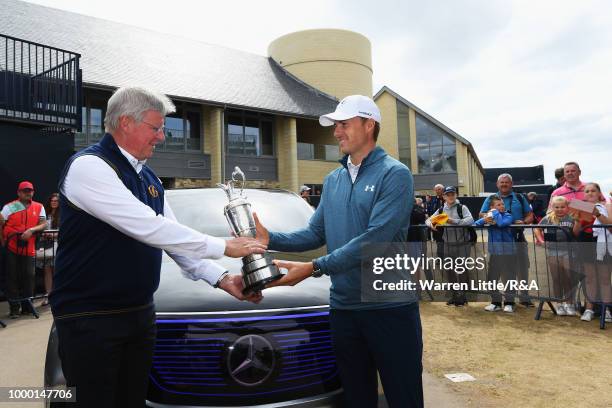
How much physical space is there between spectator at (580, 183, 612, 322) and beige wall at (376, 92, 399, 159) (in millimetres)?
23005

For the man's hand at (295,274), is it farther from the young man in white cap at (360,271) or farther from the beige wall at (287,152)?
the beige wall at (287,152)

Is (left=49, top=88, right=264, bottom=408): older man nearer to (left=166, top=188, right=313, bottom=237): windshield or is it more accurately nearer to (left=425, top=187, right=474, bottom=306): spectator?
(left=166, top=188, right=313, bottom=237): windshield

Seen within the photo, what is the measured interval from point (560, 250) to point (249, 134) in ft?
57.2

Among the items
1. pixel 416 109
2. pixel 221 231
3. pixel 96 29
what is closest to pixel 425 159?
pixel 416 109

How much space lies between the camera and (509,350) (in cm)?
484

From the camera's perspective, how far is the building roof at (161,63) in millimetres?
17266

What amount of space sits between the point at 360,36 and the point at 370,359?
92.0ft

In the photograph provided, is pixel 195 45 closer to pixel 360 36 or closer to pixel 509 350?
pixel 360 36

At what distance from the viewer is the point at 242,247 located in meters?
2.06

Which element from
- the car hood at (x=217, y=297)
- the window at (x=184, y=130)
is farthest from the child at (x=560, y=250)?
the window at (x=184, y=130)

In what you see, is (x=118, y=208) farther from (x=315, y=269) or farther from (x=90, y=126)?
(x=90, y=126)

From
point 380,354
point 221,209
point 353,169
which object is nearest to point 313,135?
point 221,209

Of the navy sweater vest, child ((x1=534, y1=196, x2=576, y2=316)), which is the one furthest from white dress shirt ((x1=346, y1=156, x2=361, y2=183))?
child ((x1=534, y1=196, x2=576, y2=316))

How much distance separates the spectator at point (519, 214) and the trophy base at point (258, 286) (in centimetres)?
568
